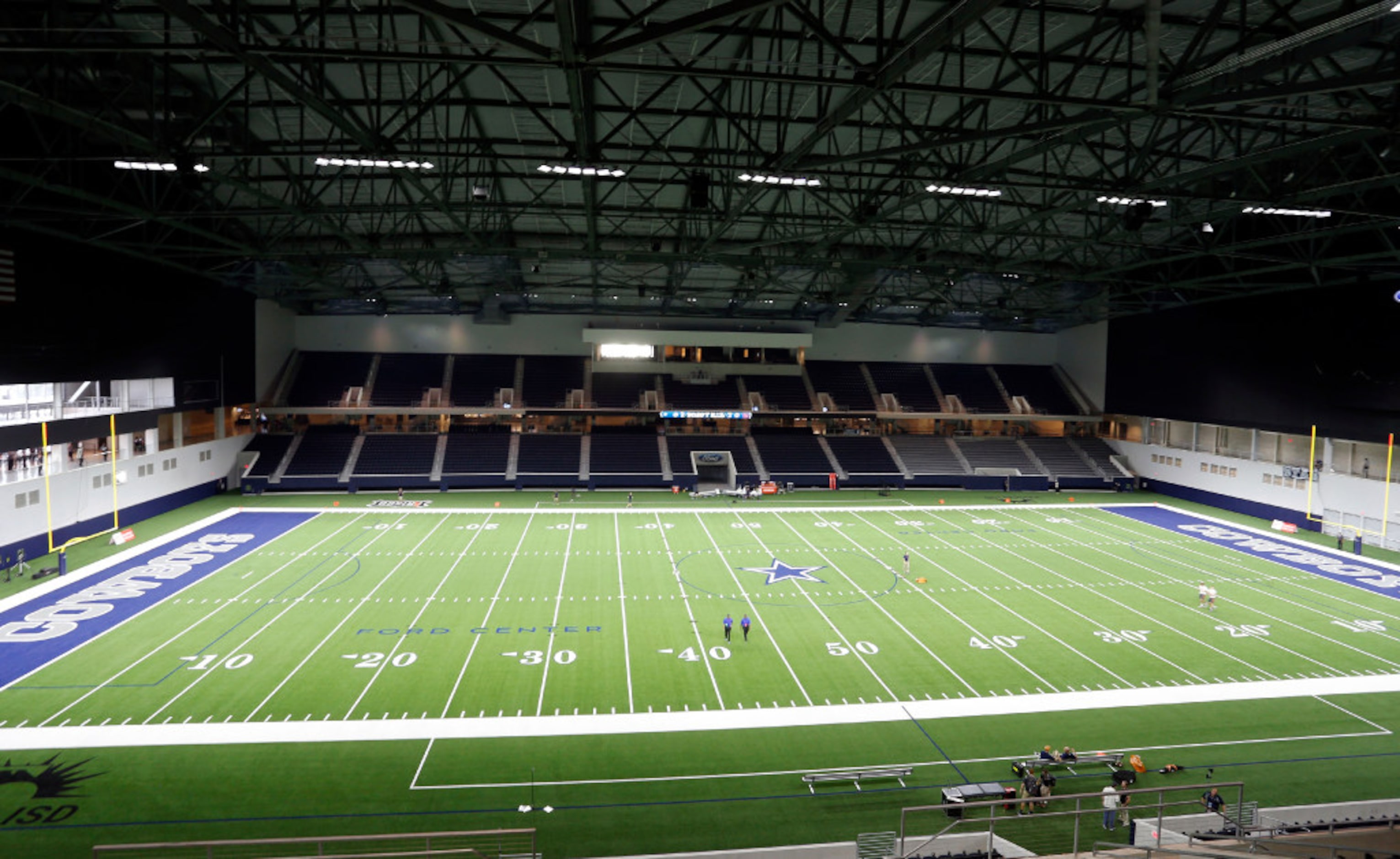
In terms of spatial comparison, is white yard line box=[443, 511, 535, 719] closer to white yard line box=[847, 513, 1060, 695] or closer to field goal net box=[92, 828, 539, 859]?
field goal net box=[92, 828, 539, 859]

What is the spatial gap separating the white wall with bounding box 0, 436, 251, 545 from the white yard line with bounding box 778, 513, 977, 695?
2968 centimetres

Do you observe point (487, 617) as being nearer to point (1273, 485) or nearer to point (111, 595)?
point (111, 595)

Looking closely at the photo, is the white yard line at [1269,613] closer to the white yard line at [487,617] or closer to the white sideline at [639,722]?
the white sideline at [639,722]

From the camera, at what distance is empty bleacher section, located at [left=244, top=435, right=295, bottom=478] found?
1729 inches

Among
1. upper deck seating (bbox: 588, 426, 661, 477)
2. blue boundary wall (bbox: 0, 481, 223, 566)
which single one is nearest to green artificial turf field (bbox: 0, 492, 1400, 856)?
blue boundary wall (bbox: 0, 481, 223, 566)

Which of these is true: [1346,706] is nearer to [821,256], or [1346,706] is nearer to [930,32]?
[930,32]

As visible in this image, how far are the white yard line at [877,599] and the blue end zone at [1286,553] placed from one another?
54.4 feet

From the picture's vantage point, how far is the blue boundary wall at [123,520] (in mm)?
27250

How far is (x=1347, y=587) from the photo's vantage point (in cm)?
2641

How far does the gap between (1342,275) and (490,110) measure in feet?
121

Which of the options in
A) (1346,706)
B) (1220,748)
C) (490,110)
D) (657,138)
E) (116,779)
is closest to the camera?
(116,779)

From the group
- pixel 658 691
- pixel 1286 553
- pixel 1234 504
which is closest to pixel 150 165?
pixel 658 691

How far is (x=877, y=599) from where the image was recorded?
80.1 ft

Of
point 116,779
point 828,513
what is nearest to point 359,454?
point 828,513
